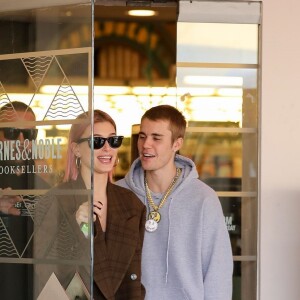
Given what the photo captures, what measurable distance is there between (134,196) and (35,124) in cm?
57

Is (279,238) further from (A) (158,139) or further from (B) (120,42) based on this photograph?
(B) (120,42)

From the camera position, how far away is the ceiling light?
9241mm

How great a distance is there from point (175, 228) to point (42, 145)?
758mm

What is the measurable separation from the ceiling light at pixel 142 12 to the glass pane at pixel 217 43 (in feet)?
8.48

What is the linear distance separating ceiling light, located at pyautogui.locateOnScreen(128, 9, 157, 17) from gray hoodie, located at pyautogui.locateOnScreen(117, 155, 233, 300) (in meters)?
4.23

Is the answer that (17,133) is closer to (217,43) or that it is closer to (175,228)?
(175,228)

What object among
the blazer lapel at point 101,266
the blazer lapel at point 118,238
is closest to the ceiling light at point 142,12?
the blazer lapel at point 118,238

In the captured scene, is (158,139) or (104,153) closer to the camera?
(104,153)

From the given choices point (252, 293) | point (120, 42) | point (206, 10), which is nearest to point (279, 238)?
point (252, 293)

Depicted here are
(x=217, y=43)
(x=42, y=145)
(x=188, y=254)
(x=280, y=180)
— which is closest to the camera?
(x=42, y=145)

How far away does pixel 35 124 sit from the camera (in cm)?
492

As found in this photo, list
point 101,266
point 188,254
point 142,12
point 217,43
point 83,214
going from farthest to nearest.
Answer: point 142,12 → point 217,43 → point 188,254 → point 101,266 → point 83,214

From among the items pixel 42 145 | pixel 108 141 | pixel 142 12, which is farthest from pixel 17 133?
pixel 142 12

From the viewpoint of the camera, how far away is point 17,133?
196 inches
